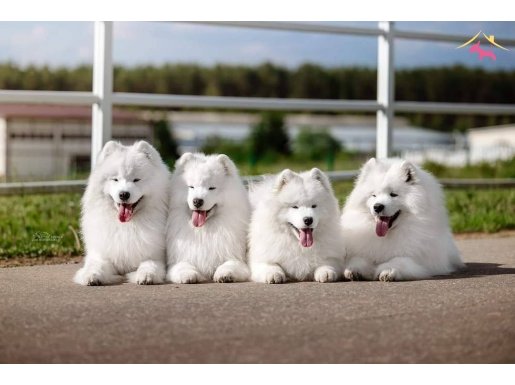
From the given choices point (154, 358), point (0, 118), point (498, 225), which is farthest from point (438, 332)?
point (0, 118)

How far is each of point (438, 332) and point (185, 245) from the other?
1779 millimetres

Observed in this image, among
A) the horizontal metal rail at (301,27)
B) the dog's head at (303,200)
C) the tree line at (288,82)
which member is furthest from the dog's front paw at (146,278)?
the tree line at (288,82)

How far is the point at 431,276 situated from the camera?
4.50 meters

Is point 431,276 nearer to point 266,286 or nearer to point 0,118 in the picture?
point 266,286

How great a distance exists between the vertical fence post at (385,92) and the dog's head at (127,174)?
2651 millimetres

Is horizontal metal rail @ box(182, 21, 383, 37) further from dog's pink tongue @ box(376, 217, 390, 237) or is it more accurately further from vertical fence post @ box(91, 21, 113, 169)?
dog's pink tongue @ box(376, 217, 390, 237)

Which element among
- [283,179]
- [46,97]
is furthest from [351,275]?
[46,97]

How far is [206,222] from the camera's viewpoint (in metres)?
4.45

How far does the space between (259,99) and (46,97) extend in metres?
1.70

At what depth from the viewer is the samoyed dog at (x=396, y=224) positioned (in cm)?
446

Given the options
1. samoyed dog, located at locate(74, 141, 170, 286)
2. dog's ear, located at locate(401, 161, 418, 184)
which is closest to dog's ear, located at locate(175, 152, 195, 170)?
samoyed dog, located at locate(74, 141, 170, 286)

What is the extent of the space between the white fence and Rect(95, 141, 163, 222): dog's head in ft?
3.15

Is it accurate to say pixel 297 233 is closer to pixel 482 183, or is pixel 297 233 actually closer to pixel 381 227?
pixel 381 227

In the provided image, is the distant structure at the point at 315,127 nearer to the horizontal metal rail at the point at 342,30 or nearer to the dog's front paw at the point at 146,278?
the horizontal metal rail at the point at 342,30
